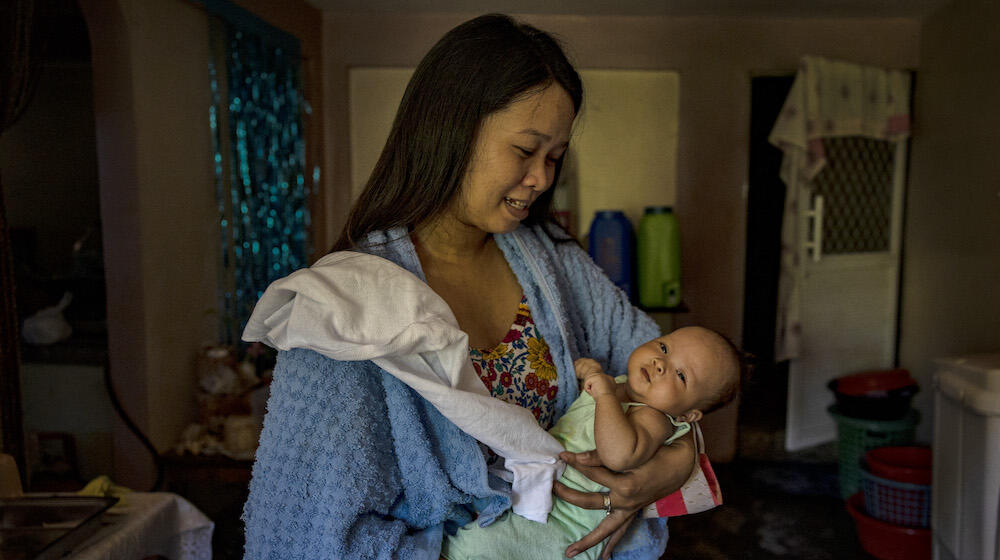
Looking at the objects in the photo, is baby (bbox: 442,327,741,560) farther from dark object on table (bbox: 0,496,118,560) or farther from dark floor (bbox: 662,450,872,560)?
dark floor (bbox: 662,450,872,560)

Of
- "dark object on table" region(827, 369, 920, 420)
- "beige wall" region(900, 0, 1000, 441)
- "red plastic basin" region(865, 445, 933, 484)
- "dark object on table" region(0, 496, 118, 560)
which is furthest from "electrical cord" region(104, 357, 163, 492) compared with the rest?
"beige wall" region(900, 0, 1000, 441)

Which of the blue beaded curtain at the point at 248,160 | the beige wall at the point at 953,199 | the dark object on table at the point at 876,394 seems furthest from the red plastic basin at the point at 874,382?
the blue beaded curtain at the point at 248,160

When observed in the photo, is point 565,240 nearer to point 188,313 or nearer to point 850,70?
point 188,313

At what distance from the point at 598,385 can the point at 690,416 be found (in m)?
0.24

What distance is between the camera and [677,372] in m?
1.27

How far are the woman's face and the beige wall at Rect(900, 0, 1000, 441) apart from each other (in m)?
2.73

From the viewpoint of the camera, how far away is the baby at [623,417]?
1057mm

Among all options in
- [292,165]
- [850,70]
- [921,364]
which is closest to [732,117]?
[850,70]

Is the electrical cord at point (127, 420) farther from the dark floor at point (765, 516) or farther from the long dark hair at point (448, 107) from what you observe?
the long dark hair at point (448, 107)

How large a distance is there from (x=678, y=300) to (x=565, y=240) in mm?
2165

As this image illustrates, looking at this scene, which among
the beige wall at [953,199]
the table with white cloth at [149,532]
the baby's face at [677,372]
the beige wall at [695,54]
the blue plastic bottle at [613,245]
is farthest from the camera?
the beige wall at [695,54]

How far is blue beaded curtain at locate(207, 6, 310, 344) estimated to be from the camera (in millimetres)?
2713

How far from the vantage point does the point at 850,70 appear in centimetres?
353

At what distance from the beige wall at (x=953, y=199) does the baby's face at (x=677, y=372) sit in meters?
2.35
